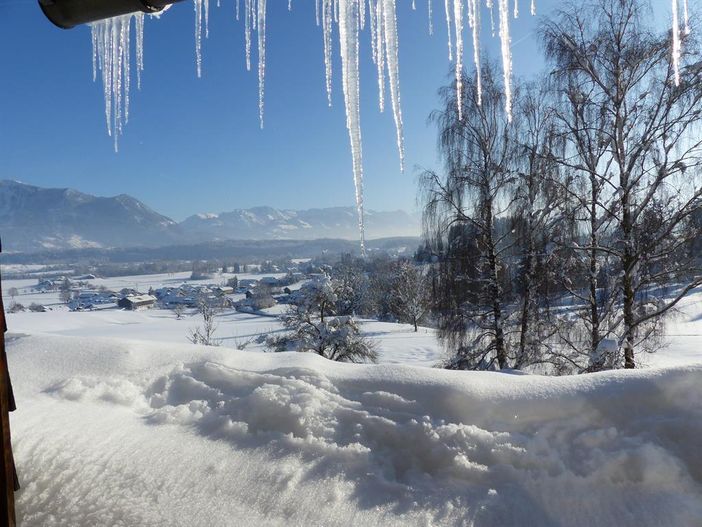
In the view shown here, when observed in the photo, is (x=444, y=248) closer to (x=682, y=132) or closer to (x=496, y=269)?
(x=496, y=269)

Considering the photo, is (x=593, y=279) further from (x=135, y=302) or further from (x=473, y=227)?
(x=135, y=302)

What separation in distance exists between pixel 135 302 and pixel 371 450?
63212mm

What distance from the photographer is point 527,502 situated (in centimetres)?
139

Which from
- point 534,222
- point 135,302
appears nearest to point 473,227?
point 534,222

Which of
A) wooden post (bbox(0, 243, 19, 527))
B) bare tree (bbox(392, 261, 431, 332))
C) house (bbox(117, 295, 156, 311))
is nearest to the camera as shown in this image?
wooden post (bbox(0, 243, 19, 527))

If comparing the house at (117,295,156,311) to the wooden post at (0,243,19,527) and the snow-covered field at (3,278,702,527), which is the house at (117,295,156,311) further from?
the wooden post at (0,243,19,527)

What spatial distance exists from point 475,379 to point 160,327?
36.7 metres

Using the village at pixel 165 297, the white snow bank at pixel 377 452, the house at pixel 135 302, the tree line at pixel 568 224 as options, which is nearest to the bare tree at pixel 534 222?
the tree line at pixel 568 224

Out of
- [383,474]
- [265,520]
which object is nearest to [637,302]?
[383,474]

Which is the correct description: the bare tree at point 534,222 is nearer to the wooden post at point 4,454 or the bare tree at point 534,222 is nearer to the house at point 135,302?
the wooden post at point 4,454

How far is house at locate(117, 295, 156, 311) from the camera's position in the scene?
56344mm

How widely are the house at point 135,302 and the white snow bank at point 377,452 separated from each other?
61.3 meters

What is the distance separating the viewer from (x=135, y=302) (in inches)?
2235

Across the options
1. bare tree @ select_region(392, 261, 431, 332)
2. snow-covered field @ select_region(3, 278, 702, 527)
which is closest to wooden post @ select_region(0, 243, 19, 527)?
snow-covered field @ select_region(3, 278, 702, 527)
